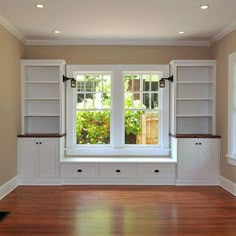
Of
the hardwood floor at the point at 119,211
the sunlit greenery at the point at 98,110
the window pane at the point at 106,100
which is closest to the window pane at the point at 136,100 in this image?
the sunlit greenery at the point at 98,110

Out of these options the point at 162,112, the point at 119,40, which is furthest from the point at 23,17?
the point at 162,112

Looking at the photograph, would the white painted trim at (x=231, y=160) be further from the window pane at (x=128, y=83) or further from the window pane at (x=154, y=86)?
the window pane at (x=128, y=83)

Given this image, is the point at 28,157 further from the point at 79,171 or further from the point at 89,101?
the point at 89,101

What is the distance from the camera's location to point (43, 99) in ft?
20.5

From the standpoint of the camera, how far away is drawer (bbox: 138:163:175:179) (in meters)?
5.97

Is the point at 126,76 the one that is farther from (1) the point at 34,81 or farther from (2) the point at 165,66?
(1) the point at 34,81

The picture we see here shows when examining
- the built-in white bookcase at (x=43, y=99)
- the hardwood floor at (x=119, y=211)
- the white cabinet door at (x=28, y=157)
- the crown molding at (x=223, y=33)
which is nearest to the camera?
the hardwood floor at (x=119, y=211)

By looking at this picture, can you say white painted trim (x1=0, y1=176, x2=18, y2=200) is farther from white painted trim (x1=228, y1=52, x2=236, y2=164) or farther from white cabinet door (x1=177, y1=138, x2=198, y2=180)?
white painted trim (x1=228, y1=52, x2=236, y2=164)

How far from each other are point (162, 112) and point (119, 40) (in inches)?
63.5

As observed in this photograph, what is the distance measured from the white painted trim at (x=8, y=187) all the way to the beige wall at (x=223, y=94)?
3604 millimetres

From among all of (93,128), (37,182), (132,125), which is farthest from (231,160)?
(37,182)

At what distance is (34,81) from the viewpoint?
6.18m

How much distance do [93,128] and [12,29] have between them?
2.38m

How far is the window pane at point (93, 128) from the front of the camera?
659 cm
